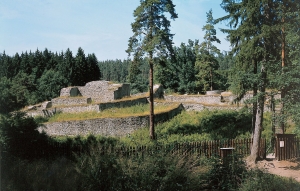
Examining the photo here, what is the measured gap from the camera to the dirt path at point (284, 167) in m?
12.6

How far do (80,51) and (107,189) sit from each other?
5084 cm

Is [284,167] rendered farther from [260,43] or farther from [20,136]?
[20,136]

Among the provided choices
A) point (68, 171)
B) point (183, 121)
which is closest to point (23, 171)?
point (68, 171)

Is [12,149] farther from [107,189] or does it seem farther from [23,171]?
[107,189]

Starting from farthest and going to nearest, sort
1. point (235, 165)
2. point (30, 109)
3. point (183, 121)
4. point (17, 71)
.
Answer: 1. point (17, 71)
2. point (30, 109)
3. point (183, 121)
4. point (235, 165)

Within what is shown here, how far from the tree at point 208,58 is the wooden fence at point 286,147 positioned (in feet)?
73.3

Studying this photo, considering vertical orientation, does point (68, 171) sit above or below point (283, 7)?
below

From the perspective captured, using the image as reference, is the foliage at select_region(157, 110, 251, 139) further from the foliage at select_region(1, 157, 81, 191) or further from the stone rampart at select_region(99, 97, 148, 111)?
the foliage at select_region(1, 157, 81, 191)

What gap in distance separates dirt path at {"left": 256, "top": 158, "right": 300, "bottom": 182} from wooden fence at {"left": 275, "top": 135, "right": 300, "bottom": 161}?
14.6 inches

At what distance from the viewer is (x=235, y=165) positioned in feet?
32.1

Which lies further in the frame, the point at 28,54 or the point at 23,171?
the point at 28,54

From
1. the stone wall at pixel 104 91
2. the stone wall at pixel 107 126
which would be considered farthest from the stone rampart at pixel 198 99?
the stone wall at pixel 107 126

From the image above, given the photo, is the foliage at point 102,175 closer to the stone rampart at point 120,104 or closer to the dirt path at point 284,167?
the dirt path at point 284,167

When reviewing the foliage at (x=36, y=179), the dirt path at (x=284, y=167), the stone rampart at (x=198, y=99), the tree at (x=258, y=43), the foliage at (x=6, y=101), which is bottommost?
the dirt path at (x=284, y=167)
